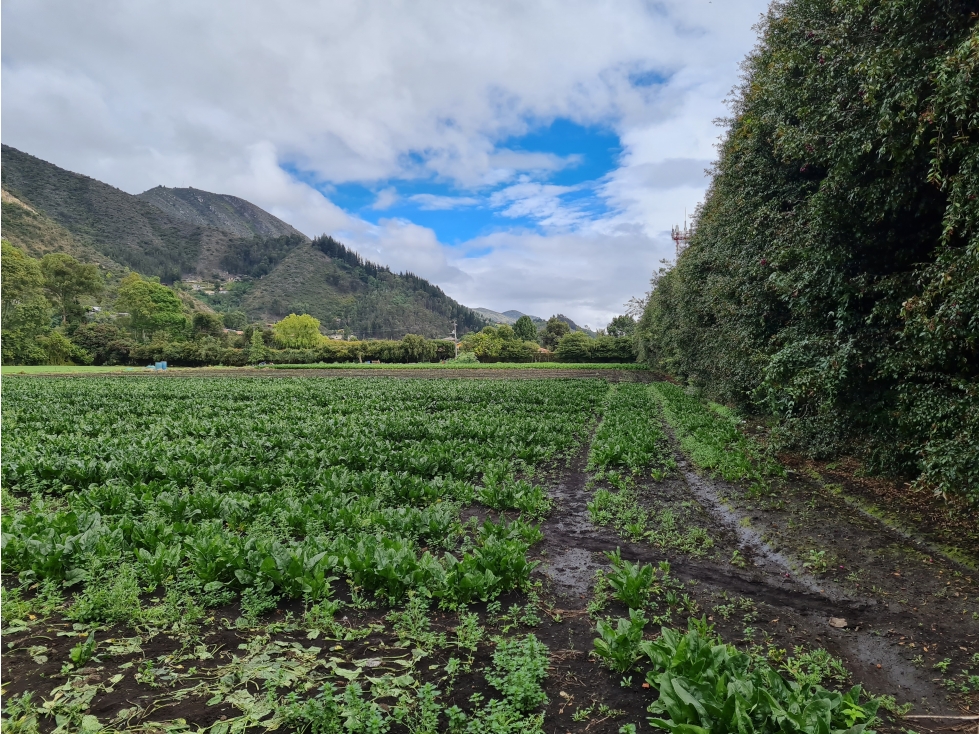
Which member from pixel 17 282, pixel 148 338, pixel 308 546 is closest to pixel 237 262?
pixel 148 338

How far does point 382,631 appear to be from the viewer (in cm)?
371

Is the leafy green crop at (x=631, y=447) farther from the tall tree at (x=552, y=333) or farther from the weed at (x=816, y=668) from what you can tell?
the tall tree at (x=552, y=333)

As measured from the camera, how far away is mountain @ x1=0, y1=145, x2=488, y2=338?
5669 inches

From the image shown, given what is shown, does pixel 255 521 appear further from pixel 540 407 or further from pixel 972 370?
pixel 540 407

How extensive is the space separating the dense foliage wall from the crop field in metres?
1.70

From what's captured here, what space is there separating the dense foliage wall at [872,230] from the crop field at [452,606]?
1696mm

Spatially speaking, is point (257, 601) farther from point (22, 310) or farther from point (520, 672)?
point (22, 310)

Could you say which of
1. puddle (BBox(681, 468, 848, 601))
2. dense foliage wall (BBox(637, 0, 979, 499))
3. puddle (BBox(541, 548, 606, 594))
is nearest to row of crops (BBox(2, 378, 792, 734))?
puddle (BBox(541, 548, 606, 594))

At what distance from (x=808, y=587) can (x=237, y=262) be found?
210 m

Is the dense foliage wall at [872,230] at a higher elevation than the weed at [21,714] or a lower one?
higher

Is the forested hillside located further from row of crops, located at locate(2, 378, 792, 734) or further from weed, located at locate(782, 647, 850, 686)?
weed, located at locate(782, 647, 850, 686)

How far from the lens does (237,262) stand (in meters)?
182

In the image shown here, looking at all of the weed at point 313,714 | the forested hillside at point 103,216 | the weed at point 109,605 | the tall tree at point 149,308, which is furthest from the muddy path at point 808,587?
the forested hillside at point 103,216

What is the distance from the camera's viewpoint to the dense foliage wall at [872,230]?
16.5 feet
